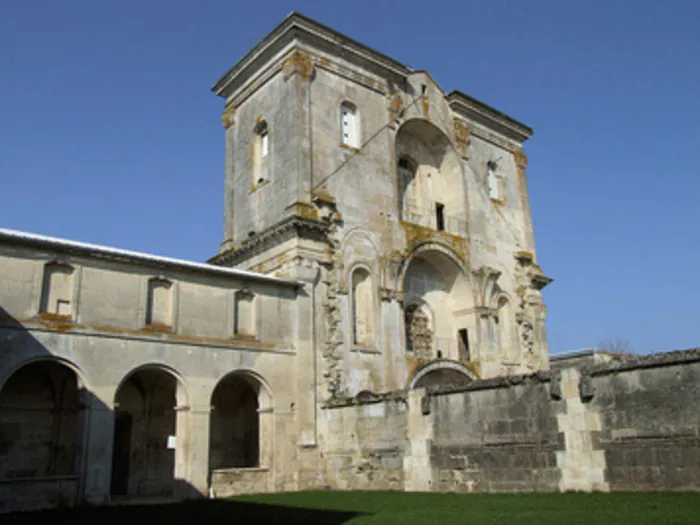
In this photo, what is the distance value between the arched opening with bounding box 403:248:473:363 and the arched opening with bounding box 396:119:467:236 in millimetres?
1822

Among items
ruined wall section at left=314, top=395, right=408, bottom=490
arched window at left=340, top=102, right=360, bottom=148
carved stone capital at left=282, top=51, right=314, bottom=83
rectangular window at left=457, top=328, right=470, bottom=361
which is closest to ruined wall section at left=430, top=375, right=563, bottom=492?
ruined wall section at left=314, top=395, right=408, bottom=490

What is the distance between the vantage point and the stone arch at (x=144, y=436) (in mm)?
23484

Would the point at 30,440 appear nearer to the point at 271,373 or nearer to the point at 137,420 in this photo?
the point at 137,420

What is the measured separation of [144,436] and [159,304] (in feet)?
19.7

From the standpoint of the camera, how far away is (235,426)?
2512 centimetres

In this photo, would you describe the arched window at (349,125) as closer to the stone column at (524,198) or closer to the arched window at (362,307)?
the arched window at (362,307)

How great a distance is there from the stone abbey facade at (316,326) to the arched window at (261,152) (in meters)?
0.12

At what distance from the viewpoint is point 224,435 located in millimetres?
24812

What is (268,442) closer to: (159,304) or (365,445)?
(365,445)

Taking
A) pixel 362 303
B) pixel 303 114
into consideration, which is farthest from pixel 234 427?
pixel 303 114

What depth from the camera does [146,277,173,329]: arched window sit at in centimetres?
2031

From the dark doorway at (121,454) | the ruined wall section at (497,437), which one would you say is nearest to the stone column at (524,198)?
the ruined wall section at (497,437)

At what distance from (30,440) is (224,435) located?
21.6ft

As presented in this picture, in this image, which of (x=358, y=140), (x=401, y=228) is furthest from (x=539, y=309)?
(x=358, y=140)
